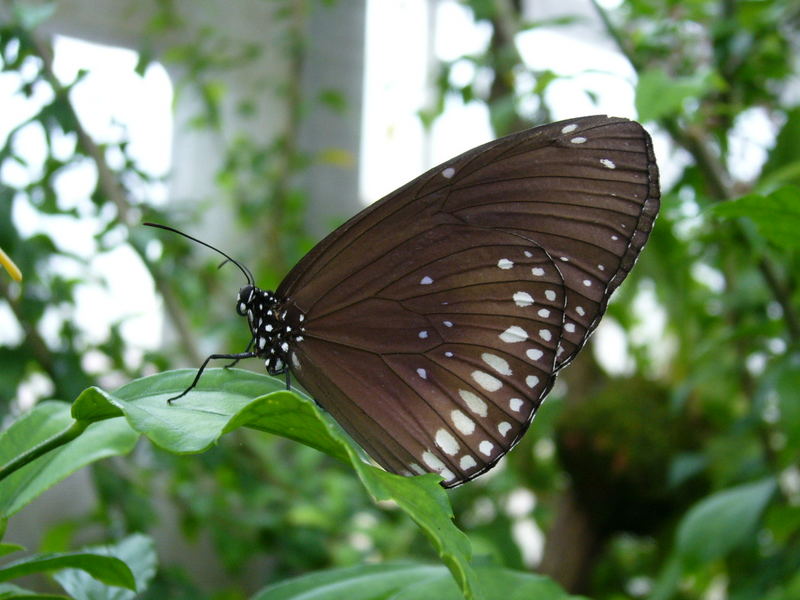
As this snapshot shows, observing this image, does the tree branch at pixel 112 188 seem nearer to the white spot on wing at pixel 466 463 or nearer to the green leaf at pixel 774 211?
the white spot on wing at pixel 466 463

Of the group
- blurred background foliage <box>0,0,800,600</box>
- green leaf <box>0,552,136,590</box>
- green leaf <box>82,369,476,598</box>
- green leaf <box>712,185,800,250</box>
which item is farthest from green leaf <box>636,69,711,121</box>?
green leaf <box>0,552,136,590</box>

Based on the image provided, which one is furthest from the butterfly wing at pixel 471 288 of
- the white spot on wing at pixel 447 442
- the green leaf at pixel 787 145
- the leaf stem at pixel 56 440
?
the green leaf at pixel 787 145

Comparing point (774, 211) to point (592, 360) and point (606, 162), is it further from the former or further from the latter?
point (592, 360)

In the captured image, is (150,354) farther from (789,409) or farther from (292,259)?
(789,409)

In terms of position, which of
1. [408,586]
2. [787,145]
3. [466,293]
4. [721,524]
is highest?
[787,145]

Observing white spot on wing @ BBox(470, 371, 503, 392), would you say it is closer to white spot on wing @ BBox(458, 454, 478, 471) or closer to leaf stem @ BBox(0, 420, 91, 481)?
white spot on wing @ BBox(458, 454, 478, 471)

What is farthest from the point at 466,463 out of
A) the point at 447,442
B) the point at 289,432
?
the point at 289,432

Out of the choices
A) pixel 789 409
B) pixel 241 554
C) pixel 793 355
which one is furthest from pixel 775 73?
pixel 241 554
